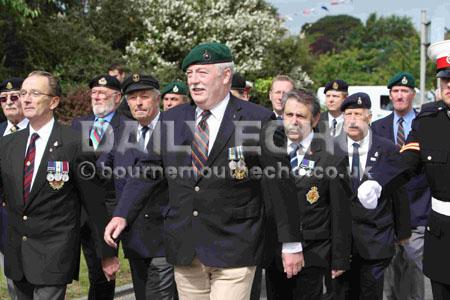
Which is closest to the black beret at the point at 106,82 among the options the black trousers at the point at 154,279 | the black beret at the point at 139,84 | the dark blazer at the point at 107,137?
the dark blazer at the point at 107,137

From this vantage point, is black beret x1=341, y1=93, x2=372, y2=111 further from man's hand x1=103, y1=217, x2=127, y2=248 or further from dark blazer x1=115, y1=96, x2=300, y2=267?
man's hand x1=103, y1=217, x2=127, y2=248

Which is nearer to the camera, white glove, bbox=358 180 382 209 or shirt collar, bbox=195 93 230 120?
white glove, bbox=358 180 382 209

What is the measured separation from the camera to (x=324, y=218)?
589 centimetres

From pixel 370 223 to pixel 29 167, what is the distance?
2.99 m

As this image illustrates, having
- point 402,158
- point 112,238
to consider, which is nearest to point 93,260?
point 112,238

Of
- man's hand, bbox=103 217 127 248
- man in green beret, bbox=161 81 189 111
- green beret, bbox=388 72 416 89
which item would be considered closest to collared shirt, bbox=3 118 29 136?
Answer: man in green beret, bbox=161 81 189 111

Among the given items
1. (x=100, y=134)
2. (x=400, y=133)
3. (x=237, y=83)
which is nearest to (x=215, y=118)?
(x=100, y=134)

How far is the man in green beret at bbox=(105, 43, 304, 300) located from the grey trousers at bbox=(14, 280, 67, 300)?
855mm

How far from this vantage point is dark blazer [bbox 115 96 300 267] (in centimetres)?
461

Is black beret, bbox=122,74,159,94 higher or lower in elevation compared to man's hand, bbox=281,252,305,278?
higher

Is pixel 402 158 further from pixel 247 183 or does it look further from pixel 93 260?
pixel 93 260

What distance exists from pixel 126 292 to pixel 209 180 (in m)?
4.19

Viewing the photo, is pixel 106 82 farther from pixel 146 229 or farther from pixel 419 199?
pixel 419 199

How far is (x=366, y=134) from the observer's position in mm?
6777
